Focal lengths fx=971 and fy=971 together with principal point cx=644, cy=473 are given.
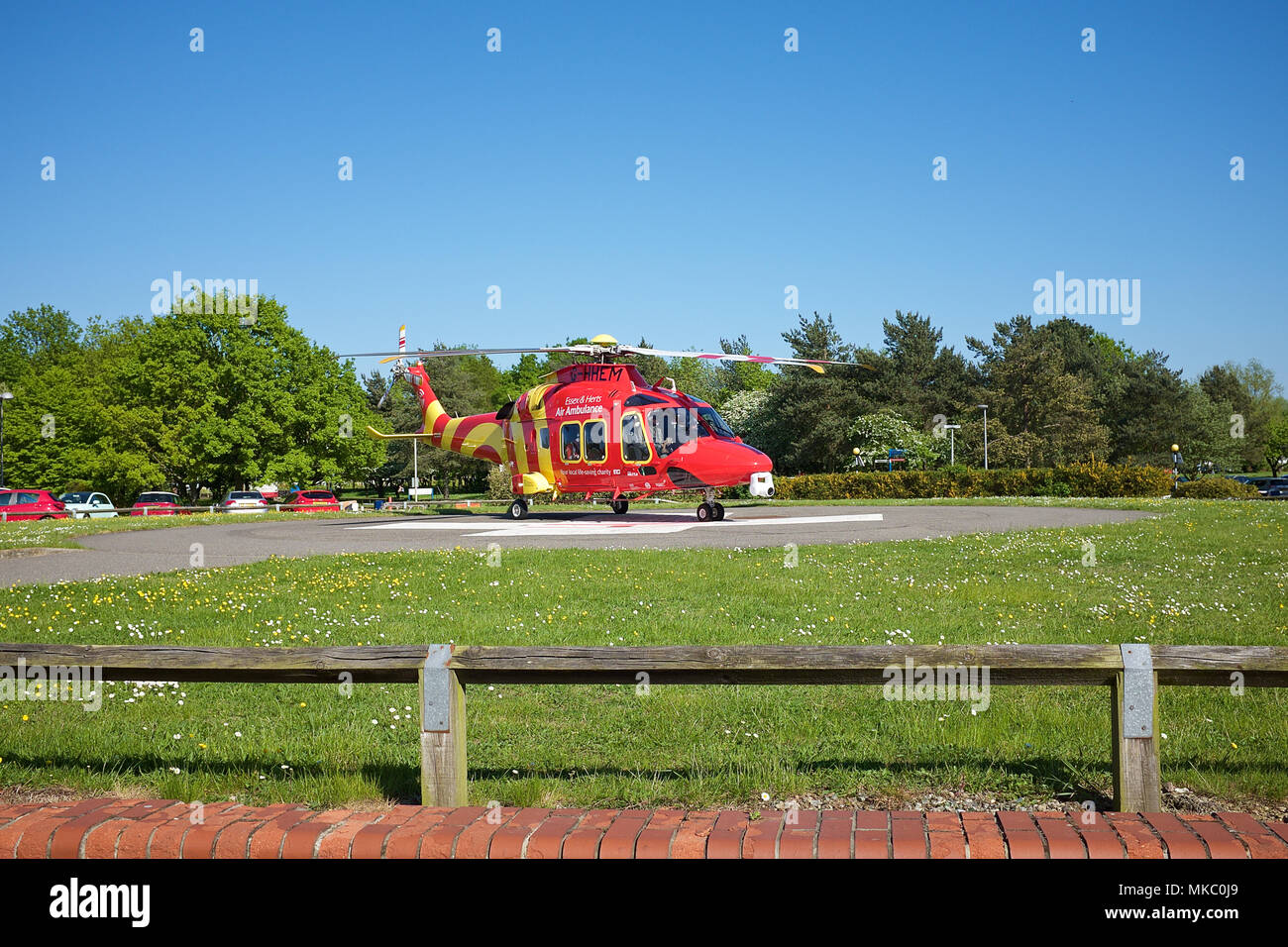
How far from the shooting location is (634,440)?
79.6 ft

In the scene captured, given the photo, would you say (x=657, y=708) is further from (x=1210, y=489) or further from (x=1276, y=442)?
(x=1276, y=442)

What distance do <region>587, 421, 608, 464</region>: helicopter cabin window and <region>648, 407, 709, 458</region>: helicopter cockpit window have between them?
5.42 ft

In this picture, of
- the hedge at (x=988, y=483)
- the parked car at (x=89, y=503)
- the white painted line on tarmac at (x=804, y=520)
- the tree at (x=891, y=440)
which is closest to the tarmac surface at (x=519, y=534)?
the white painted line on tarmac at (x=804, y=520)

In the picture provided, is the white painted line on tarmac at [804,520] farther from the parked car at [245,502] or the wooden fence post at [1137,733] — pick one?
the parked car at [245,502]

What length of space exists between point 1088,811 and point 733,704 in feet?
8.20

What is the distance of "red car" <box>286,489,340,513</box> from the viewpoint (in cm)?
4612

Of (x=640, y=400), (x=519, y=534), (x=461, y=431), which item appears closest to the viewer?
(x=519, y=534)

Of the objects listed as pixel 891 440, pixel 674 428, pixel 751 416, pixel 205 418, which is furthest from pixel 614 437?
pixel 751 416

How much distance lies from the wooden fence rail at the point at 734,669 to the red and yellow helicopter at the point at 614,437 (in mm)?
17008

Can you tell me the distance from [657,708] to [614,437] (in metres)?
18.6

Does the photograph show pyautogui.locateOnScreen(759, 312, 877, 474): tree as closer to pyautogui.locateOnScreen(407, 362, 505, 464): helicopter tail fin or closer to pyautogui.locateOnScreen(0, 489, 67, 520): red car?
pyautogui.locateOnScreen(407, 362, 505, 464): helicopter tail fin
